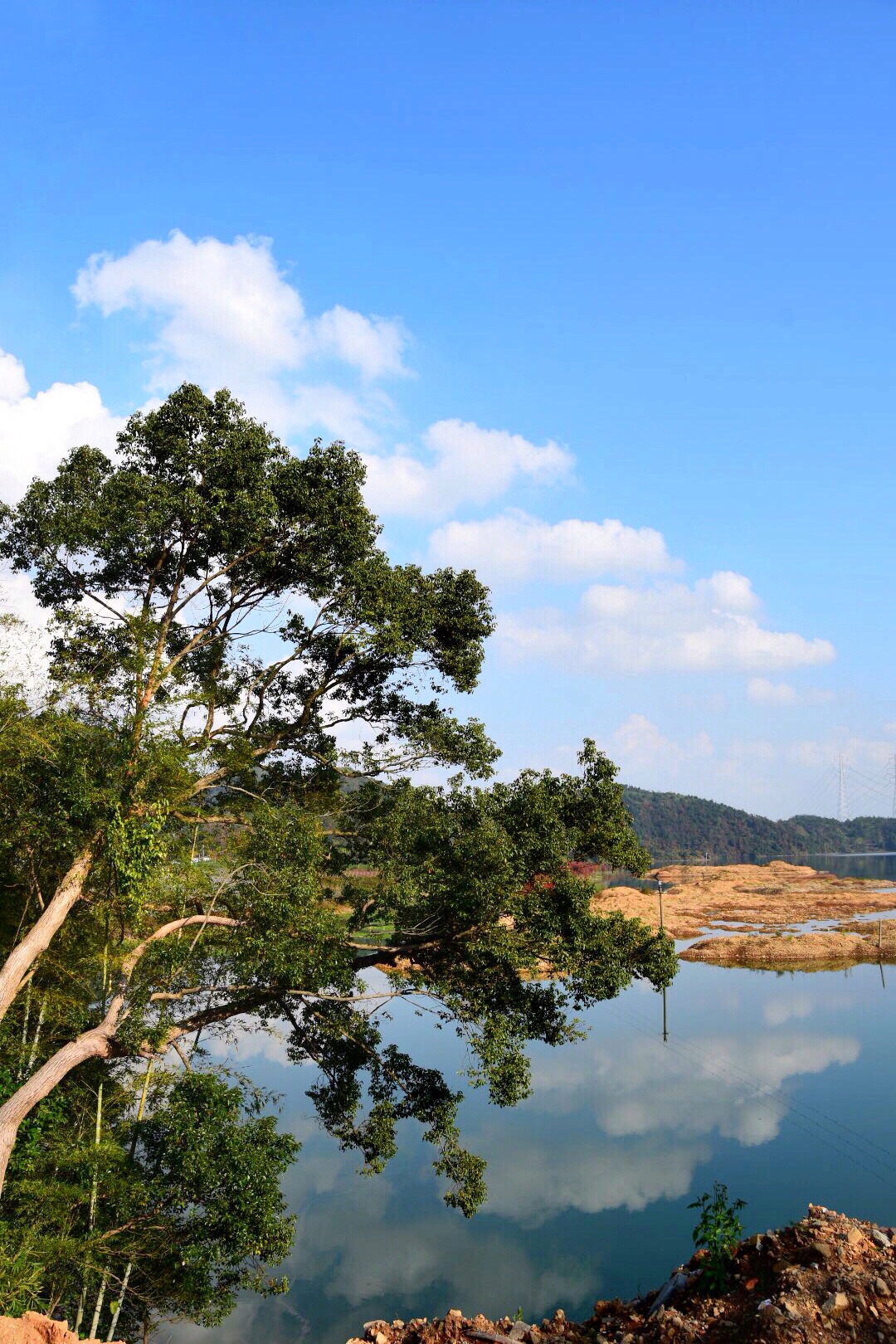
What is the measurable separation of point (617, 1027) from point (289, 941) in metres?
23.3

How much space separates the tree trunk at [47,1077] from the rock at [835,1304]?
8537 millimetres

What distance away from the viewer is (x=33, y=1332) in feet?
22.9

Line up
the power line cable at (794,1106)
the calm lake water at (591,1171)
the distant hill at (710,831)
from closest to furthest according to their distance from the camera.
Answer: the calm lake water at (591,1171) → the power line cable at (794,1106) → the distant hill at (710,831)

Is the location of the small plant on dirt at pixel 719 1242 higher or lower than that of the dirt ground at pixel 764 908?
higher

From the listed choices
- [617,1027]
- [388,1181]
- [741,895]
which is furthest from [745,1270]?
[741,895]

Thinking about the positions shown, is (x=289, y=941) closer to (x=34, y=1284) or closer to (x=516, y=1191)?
(x=34, y=1284)

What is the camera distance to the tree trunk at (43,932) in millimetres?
10445

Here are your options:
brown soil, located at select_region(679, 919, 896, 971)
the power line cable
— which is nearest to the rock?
the power line cable

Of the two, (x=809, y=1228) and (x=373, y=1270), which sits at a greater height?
(x=809, y=1228)

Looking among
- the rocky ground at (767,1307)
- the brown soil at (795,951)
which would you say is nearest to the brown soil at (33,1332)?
the rocky ground at (767,1307)

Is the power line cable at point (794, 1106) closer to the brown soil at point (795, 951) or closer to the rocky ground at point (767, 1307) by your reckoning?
the rocky ground at point (767, 1307)

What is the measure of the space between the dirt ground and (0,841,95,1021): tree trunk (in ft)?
95.2

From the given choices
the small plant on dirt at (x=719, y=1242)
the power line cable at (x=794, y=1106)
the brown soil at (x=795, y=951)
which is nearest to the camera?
the small plant on dirt at (x=719, y=1242)

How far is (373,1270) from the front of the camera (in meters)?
13.4
